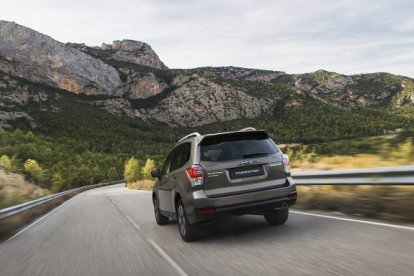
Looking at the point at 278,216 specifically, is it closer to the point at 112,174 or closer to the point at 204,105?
the point at 112,174

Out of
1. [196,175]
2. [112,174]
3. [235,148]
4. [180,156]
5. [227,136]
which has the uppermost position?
[227,136]

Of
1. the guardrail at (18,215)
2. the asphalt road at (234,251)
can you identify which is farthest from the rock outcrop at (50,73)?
the asphalt road at (234,251)

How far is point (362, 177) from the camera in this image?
9.30 m

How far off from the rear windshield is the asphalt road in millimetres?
1302

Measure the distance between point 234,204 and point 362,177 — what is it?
309 cm

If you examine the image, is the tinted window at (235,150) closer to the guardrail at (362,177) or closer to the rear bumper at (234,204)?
the rear bumper at (234,204)

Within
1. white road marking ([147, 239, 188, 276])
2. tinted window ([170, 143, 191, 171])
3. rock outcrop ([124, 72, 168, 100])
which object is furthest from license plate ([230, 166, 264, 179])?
rock outcrop ([124, 72, 168, 100])

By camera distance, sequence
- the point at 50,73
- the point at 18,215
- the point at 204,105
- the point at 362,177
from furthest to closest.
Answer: the point at 50,73, the point at 204,105, the point at 18,215, the point at 362,177

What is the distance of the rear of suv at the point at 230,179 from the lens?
24.7ft

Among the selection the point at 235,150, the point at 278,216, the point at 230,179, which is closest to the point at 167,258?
the point at 230,179

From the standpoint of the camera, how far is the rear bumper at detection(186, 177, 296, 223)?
7.50m

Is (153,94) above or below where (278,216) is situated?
above

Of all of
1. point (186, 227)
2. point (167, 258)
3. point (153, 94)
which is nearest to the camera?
point (167, 258)

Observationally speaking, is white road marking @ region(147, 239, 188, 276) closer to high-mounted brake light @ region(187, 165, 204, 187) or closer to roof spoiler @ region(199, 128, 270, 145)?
high-mounted brake light @ region(187, 165, 204, 187)
